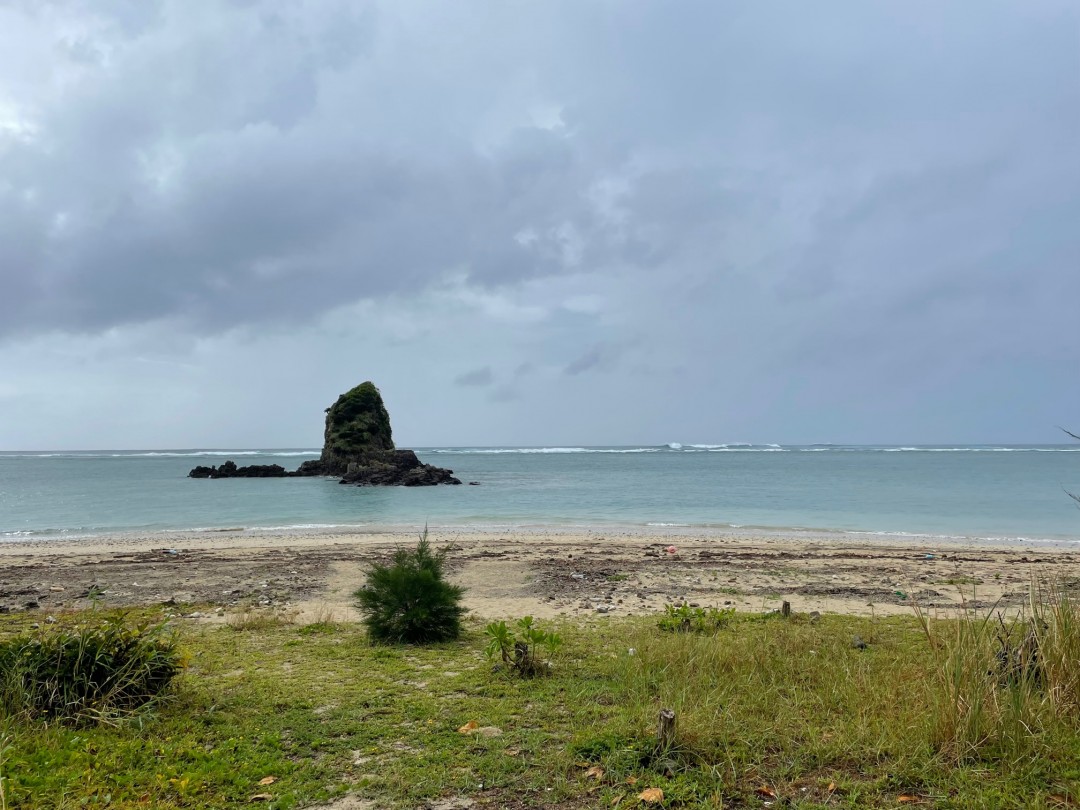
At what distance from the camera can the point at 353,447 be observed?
259 feet

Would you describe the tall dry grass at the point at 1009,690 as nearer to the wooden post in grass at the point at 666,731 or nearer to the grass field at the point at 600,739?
the grass field at the point at 600,739

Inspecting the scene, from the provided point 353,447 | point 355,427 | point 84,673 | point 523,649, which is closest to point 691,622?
point 523,649

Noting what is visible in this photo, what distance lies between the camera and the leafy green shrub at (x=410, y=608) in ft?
29.2

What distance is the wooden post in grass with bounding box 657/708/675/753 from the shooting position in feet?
16.1

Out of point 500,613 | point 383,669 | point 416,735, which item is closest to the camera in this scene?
point 416,735

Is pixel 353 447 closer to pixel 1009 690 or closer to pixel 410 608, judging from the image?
pixel 410 608

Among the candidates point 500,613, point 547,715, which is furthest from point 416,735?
point 500,613

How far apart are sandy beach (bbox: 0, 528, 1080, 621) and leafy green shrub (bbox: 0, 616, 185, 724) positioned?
5.00 ft

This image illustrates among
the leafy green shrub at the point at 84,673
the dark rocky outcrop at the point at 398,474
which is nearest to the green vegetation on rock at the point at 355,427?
the dark rocky outcrop at the point at 398,474

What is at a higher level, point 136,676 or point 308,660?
point 136,676

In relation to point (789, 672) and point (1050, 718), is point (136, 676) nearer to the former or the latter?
point (789, 672)

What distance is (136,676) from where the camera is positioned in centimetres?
598

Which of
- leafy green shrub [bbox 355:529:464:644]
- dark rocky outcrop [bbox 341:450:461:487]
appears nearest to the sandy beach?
leafy green shrub [bbox 355:529:464:644]

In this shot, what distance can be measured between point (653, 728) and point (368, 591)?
5303mm
